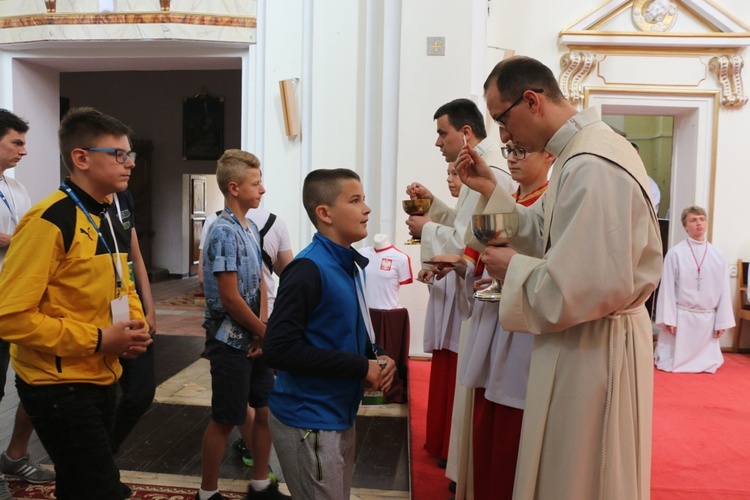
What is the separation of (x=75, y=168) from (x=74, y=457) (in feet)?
3.14

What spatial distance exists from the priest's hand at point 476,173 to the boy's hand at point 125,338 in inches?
48.5

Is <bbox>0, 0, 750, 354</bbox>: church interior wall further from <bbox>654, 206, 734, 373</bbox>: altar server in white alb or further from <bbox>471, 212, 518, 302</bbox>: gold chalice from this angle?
<bbox>471, 212, 518, 302</bbox>: gold chalice

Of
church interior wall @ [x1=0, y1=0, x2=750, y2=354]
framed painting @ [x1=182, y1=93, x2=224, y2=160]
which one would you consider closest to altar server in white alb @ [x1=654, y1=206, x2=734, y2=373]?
church interior wall @ [x1=0, y1=0, x2=750, y2=354]

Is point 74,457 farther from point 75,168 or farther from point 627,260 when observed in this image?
point 627,260

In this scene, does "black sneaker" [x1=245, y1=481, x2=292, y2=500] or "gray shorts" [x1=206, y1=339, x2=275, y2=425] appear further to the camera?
"black sneaker" [x1=245, y1=481, x2=292, y2=500]

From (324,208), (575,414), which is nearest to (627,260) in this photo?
(575,414)

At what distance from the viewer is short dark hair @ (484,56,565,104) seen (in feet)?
6.71

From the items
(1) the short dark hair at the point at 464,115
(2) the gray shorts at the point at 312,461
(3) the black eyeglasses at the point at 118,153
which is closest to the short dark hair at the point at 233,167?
(3) the black eyeglasses at the point at 118,153

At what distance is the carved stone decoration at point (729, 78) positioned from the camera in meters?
→ 7.26

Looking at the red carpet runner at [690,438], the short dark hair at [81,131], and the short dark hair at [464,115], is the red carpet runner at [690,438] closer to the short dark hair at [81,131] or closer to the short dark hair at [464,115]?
the short dark hair at [464,115]

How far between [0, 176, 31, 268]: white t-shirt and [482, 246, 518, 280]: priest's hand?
279 cm

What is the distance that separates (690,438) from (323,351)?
11.3 ft

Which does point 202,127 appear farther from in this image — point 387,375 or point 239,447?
point 387,375

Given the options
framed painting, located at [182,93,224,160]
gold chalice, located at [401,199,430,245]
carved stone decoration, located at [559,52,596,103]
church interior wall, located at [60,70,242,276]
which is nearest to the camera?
gold chalice, located at [401,199,430,245]
